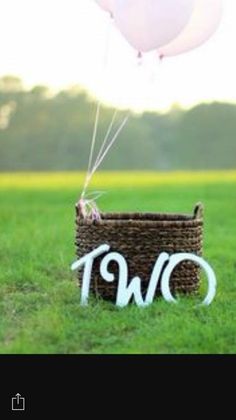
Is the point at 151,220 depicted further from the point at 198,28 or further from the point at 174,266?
the point at 198,28

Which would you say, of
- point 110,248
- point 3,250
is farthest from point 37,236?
point 110,248

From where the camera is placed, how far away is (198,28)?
3.07m

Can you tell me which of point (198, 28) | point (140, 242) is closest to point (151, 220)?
point (140, 242)

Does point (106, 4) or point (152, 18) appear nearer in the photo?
point (152, 18)

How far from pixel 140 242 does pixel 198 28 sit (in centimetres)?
88

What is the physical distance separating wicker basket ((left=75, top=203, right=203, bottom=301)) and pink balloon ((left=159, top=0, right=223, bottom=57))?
689mm

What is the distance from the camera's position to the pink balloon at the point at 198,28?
120 inches

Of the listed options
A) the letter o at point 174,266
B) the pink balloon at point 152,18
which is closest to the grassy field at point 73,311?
the letter o at point 174,266

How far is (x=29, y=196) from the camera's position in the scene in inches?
325

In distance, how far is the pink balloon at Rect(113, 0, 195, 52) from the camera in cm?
274

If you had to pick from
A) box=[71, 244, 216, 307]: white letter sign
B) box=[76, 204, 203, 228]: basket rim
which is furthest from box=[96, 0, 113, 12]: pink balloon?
box=[71, 244, 216, 307]: white letter sign

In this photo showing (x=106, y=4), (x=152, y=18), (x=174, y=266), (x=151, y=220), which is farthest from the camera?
(x=151, y=220)

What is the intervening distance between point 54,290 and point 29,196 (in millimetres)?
5029

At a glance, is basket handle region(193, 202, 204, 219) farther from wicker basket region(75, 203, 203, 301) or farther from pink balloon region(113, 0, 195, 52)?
pink balloon region(113, 0, 195, 52)
